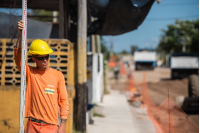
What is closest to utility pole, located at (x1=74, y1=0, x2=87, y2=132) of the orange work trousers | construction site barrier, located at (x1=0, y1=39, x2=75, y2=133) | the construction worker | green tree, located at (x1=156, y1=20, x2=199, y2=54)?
construction site barrier, located at (x1=0, y1=39, x2=75, y2=133)

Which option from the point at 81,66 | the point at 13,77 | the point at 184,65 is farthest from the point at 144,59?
the point at 13,77

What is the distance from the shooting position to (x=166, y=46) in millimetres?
67375

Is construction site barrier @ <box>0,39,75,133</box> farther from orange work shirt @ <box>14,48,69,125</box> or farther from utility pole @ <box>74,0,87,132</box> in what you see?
orange work shirt @ <box>14,48,69,125</box>

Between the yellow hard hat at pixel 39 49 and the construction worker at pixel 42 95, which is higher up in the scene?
the yellow hard hat at pixel 39 49

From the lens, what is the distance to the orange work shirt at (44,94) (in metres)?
2.61

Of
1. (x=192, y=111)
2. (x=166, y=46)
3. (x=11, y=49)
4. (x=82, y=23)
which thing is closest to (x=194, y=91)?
(x=192, y=111)

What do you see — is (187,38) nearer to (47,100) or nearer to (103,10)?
(103,10)

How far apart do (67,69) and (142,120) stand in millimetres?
3481

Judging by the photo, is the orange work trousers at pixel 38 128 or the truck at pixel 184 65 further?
the truck at pixel 184 65

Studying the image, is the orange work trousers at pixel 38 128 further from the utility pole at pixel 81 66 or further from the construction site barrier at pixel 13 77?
the utility pole at pixel 81 66

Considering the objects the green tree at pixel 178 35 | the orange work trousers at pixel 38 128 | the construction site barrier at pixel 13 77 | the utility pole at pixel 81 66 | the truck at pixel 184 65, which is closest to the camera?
the orange work trousers at pixel 38 128

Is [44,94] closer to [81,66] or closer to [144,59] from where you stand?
[81,66]

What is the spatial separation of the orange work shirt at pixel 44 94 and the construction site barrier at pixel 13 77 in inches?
77.4

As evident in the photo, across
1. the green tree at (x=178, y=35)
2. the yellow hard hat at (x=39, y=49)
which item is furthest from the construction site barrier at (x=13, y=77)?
the green tree at (x=178, y=35)
